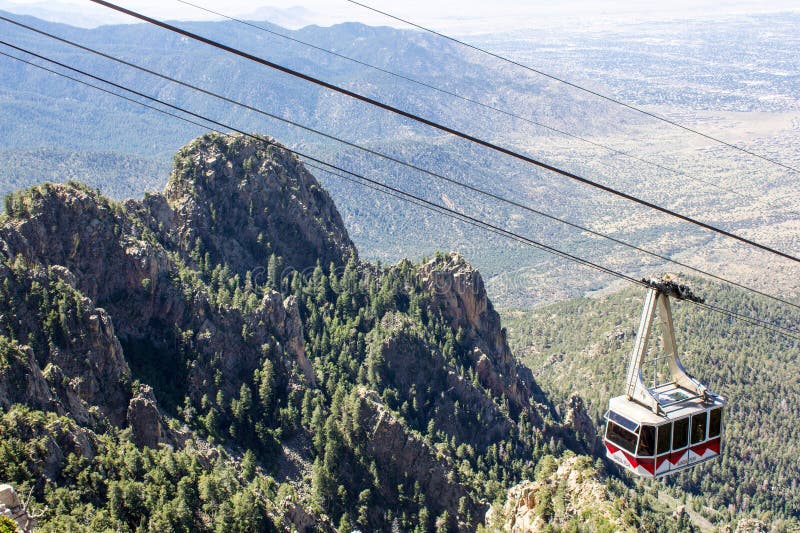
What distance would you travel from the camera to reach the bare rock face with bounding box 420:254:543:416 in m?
99.8

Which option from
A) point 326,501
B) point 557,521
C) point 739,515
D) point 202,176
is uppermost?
point 202,176

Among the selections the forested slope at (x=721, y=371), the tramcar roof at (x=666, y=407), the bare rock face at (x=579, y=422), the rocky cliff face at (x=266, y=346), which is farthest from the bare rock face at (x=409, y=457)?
the forested slope at (x=721, y=371)

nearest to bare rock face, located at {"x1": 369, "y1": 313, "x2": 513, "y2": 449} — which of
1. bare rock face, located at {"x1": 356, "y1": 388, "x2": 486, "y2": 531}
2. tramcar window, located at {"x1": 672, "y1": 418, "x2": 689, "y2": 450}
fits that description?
bare rock face, located at {"x1": 356, "y1": 388, "x2": 486, "y2": 531}

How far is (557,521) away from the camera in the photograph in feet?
193

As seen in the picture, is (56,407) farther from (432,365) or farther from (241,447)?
(432,365)

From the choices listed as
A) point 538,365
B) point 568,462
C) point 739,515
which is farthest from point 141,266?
point 538,365

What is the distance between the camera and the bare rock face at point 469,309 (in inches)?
3927

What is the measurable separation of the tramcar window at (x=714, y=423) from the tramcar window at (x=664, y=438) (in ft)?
9.25

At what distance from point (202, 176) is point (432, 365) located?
38864mm

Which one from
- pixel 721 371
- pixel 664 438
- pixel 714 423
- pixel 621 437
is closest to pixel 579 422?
pixel 721 371

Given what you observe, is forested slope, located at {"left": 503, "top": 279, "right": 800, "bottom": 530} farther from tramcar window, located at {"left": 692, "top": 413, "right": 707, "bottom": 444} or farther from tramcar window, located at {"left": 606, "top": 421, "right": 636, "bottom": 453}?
tramcar window, located at {"left": 606, "top": 421, "right": 636, "bottom": 453}

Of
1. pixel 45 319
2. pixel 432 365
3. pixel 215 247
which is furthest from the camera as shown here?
pixel 215 247

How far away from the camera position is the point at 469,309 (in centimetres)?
10212

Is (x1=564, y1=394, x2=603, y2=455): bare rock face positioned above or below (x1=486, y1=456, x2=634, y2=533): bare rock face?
below
